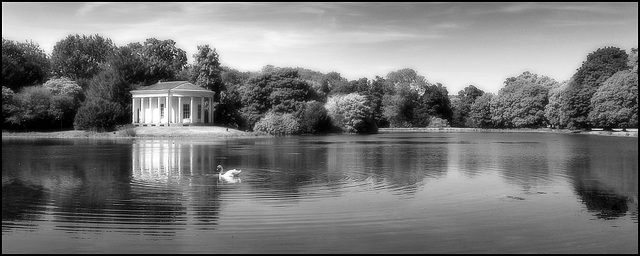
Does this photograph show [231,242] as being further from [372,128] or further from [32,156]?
[372,128]

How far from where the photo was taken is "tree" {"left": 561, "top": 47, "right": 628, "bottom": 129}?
8000cm

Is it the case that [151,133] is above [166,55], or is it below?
below

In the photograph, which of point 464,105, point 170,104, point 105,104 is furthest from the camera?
point 464,105

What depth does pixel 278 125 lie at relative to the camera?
2896 inches

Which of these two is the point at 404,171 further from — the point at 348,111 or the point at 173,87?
the point at 348,111

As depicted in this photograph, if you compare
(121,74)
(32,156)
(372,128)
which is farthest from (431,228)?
(372,128)

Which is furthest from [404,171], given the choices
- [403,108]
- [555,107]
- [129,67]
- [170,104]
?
[403,108]

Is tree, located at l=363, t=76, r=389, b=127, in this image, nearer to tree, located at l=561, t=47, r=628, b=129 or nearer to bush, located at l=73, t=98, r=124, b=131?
tree, located at l=561, t=47, r=628, b=129

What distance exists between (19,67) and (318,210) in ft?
234

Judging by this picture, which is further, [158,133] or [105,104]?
[105,104]

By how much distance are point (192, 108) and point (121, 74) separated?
10964 millimetres

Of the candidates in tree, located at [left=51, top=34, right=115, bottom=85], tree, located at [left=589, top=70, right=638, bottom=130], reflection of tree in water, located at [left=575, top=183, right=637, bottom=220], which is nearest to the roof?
tree, located at [left=51, top=34, right=115, bottom=85]

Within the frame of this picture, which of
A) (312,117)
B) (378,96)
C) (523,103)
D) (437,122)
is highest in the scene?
(378,96)

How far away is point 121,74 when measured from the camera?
74.9m
